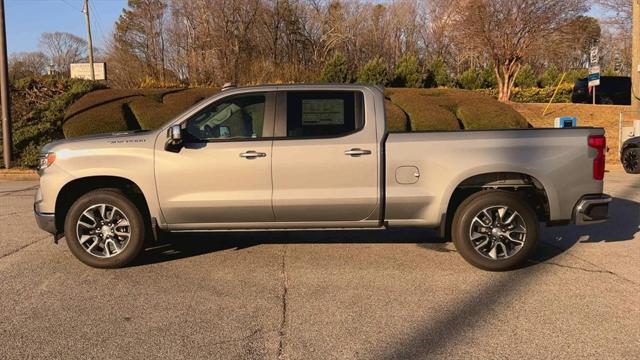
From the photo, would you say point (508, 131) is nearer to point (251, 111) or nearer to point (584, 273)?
point (584, 273)

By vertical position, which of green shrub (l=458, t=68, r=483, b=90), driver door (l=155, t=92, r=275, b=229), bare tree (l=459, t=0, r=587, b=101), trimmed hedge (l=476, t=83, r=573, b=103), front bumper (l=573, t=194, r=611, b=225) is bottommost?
front bumper (l=573, t=194, r=611, b=225)

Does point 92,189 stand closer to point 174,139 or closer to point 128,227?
point 128,227

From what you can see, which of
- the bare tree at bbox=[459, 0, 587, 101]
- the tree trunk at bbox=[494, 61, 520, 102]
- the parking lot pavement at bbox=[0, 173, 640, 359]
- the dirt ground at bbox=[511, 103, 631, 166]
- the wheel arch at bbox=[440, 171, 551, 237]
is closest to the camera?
the parking lot pavement at bbox=[0, 173, 640, 359]

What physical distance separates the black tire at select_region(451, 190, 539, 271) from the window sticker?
1.59 metres

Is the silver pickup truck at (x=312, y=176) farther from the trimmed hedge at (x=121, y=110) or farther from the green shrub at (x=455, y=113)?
the green shrub at (x=455, y=113)

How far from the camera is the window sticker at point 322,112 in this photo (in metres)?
5.61

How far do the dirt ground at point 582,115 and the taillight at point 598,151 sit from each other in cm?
1431

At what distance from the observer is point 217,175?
5.43 metres

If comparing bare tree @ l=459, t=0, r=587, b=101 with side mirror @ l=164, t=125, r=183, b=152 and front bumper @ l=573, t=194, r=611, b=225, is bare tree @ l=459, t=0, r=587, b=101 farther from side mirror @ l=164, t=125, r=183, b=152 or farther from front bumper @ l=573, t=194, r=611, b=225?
side mirror @ l=164, t=125, r=183, b=152

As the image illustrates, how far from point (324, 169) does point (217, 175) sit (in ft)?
Answer: 3.56

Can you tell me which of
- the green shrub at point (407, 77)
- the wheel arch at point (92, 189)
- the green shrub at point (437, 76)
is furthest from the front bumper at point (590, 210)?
the green shrub at point (437, 76)

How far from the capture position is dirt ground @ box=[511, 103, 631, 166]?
19.8m

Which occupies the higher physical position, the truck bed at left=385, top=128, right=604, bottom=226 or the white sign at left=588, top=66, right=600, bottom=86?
the white sign at left=588, top=66, right=600, bottom=86

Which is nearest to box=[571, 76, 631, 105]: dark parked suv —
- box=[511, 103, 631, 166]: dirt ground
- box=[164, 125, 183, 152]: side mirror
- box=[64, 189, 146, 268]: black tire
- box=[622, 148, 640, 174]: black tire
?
box=[511, 103, 631, 166]: dirt ground
